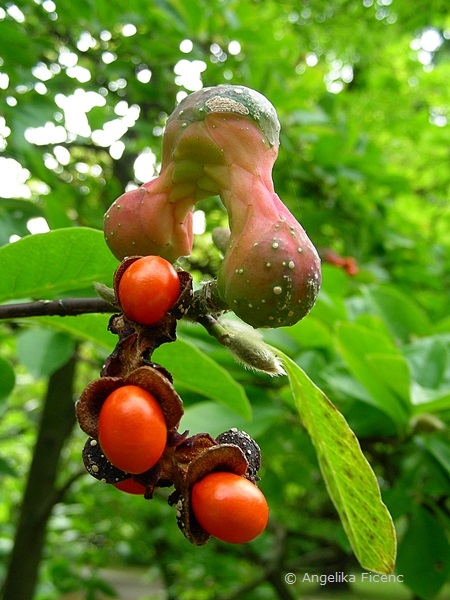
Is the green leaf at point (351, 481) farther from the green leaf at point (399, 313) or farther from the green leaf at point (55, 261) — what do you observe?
the green leaf at point (399, 313)

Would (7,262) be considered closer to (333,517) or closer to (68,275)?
(68,275)

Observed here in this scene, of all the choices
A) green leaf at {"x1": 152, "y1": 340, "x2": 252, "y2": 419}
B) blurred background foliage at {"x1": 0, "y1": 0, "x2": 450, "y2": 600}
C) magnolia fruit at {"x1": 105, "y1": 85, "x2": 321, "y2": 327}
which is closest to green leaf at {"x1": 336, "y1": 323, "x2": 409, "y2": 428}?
blurred background foliage at {"x1": 0, "y1": 0, "x2": 450, "y2": 600}

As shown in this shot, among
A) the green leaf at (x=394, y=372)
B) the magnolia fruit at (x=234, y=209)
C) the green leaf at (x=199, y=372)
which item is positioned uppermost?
the magnolia fruit at (x=234, y=209)

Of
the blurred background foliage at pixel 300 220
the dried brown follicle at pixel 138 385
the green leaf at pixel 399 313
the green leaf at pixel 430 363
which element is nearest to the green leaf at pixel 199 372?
the blurred background foliage at pixel 300 220

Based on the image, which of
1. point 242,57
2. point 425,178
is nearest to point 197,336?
point 242,57

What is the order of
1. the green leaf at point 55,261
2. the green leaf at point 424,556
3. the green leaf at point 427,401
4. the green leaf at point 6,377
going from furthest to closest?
the green leaf at point 424,556 → the green leaf at point 427,401 → the green leaf at point 6,377 → the green leaf at point 55,261
